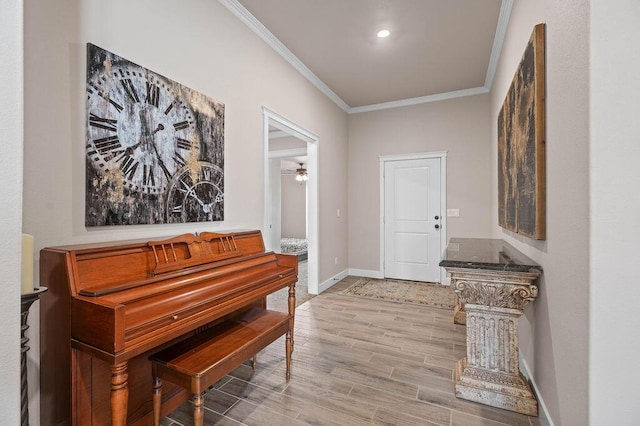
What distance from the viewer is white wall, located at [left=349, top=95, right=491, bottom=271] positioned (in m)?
4.54

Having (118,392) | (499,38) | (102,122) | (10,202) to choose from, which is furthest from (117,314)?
(499,38)

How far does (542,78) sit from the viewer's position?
1681mm

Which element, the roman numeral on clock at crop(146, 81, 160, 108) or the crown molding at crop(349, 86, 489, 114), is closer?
the roman numeral on clock at crop(146, 81, 160, 108)

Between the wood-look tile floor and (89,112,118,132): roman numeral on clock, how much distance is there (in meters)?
1.74

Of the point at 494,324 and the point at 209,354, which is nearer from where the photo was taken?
the point at 209,354

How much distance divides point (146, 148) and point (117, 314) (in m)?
1.11

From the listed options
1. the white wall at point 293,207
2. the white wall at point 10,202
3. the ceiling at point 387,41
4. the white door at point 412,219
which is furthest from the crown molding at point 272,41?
the white wall at point 293,207

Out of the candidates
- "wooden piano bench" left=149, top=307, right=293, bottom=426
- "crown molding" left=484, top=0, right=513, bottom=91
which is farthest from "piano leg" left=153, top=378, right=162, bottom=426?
"crown molding" left=484, top=0, right=513, bottom=91

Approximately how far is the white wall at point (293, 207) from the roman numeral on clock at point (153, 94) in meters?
9.07

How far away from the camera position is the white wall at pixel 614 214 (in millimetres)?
1062

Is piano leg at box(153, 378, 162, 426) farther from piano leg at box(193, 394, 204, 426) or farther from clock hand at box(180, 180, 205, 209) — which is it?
clock hand at box(180, 180, 205, 209)

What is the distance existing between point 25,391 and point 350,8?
11.0ft

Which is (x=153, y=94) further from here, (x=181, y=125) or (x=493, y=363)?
(x=493, y=363)

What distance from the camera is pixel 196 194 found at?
7.27 feet
